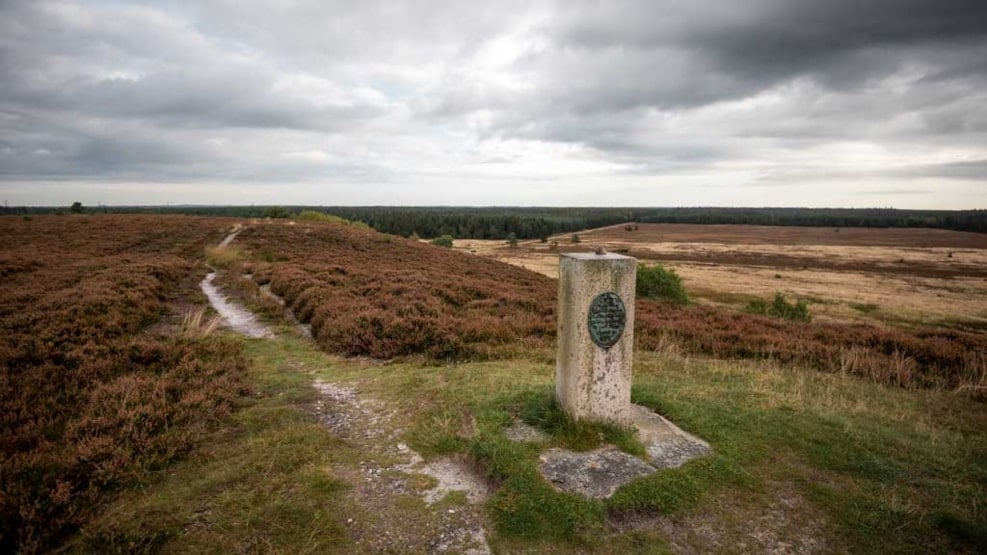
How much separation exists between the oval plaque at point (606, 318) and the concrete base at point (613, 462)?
138 centimetres

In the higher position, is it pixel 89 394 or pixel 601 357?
pixel 601 357

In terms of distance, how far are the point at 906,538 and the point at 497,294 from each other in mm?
14468

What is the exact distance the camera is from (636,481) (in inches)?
200

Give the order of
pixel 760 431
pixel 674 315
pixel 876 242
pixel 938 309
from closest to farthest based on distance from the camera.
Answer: pixel 760 431, pixel 674 315, pixel 938 309, pixel 876 242

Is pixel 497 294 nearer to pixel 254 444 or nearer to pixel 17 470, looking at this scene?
pixel 254 444

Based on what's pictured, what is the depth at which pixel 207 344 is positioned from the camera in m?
9.78

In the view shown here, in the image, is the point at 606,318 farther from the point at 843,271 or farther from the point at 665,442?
the point at 843,271

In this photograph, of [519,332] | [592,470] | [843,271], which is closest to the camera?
[592,470]

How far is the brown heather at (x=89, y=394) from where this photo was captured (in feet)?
14.9

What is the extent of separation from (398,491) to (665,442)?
11.3ft

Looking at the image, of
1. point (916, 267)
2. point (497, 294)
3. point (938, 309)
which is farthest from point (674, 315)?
point (916, 267)

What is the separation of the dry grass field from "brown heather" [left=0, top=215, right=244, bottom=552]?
121 ft

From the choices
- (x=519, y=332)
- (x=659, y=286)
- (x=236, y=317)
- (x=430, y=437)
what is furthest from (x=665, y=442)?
(x=659, y=286)

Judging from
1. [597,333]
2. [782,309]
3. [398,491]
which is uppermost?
[597,333]
